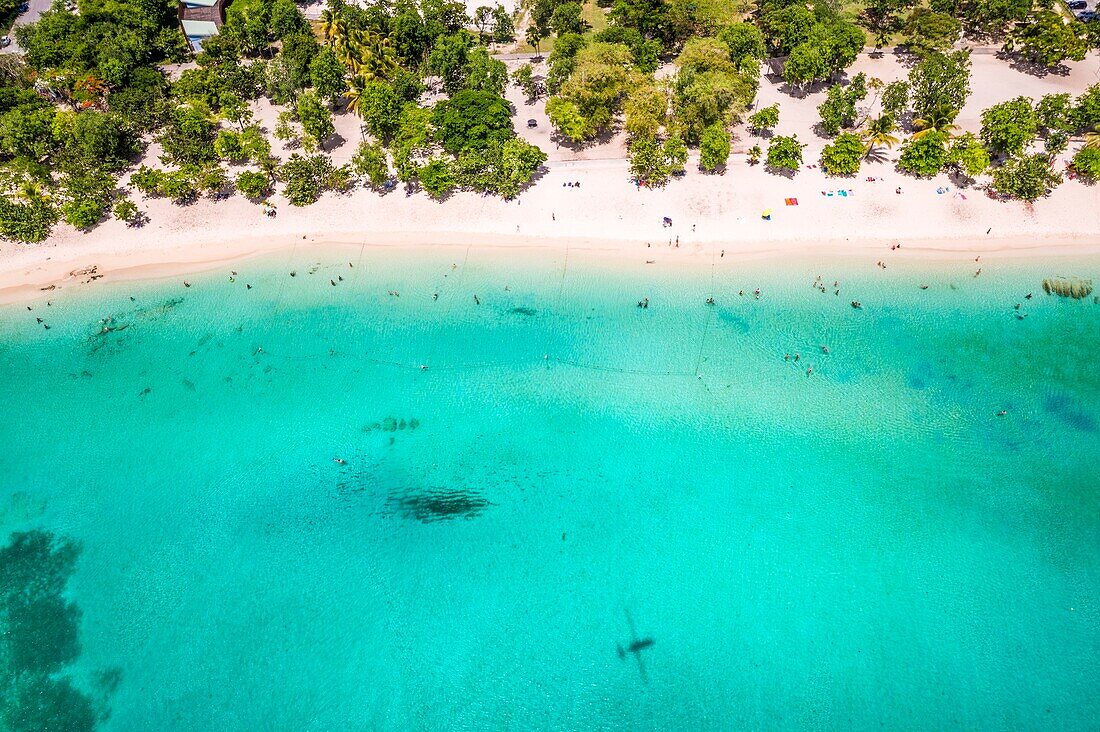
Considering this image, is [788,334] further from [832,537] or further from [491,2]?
[491,2]

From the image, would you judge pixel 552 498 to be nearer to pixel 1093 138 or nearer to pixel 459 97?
pixel 459 97

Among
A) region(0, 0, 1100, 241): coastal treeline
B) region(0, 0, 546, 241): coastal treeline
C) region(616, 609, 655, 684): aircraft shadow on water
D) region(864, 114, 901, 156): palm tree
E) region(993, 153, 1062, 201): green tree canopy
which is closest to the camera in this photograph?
region(616, 609, 655, 684): aircraft shadow on water

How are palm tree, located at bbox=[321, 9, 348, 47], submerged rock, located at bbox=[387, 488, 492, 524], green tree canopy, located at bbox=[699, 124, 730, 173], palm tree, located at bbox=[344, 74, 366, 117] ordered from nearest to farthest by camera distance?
submerged rock, located at bbox=[387, 488, 492, 524] → green tree canopy, located at bbox=[699, 124, 730, 173] → palm tree, located at bbox=[344, 74, 366, 117] → palm tree, located at bbox=[321, 9, 348, 47]

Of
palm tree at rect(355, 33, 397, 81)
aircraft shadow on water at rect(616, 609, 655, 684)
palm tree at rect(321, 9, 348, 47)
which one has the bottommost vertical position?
aircraft shadow on water at rect(616, 609, 655, 684)

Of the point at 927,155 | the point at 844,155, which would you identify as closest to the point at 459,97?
the point at 844,155

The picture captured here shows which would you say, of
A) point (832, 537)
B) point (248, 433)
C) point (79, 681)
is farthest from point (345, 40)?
point (832, 537)

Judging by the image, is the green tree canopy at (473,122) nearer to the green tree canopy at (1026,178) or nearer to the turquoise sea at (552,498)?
the turquoise sea at (552,498)

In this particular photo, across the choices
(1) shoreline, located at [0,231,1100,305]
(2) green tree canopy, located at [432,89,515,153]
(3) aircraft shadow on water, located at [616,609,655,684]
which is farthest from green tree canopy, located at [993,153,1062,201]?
(3) aircraft shadow on water, located at [616,609,655,684]

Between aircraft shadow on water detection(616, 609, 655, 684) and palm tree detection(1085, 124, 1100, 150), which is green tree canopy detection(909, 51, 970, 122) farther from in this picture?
aircraft shadow on water detection(616, 609, 655, 684)
